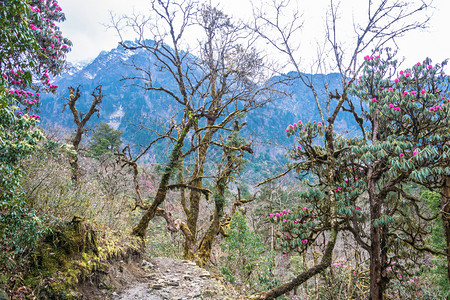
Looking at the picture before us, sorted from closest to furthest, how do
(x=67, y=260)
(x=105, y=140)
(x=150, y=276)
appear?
(x=67, y=260)
(x=150, y=276)
(x=105, y=140)

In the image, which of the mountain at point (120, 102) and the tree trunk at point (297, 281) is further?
the mountain at point (120, 102)

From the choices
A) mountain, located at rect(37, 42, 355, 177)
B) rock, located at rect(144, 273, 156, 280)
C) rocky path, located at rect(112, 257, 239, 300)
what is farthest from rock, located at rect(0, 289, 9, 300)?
mountain, located at rect(37, 42, 355, 177)

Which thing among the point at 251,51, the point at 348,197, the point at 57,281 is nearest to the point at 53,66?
the point at 57,281

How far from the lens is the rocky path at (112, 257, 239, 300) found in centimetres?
375

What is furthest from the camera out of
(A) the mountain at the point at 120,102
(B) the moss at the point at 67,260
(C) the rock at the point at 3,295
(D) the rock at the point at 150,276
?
(A) the mountain at the point at 120,102

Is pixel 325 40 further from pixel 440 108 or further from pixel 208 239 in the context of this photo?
pixel 208 239

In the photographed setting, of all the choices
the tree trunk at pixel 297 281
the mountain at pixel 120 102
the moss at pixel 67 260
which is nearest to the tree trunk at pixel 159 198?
the moss at pixel 67 260

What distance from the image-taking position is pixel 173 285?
166 inches

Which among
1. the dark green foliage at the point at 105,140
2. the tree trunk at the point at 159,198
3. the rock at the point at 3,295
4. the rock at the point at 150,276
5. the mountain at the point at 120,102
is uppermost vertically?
the mountain at the point at 120,102

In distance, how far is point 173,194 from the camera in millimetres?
18578

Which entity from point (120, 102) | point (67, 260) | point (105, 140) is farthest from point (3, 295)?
point (120, 102)

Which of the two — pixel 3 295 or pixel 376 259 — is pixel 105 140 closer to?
pixel 3 295

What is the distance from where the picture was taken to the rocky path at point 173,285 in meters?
3.75

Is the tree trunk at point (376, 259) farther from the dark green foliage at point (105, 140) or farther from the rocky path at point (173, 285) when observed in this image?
the dark green foliage at point (105, 140)
